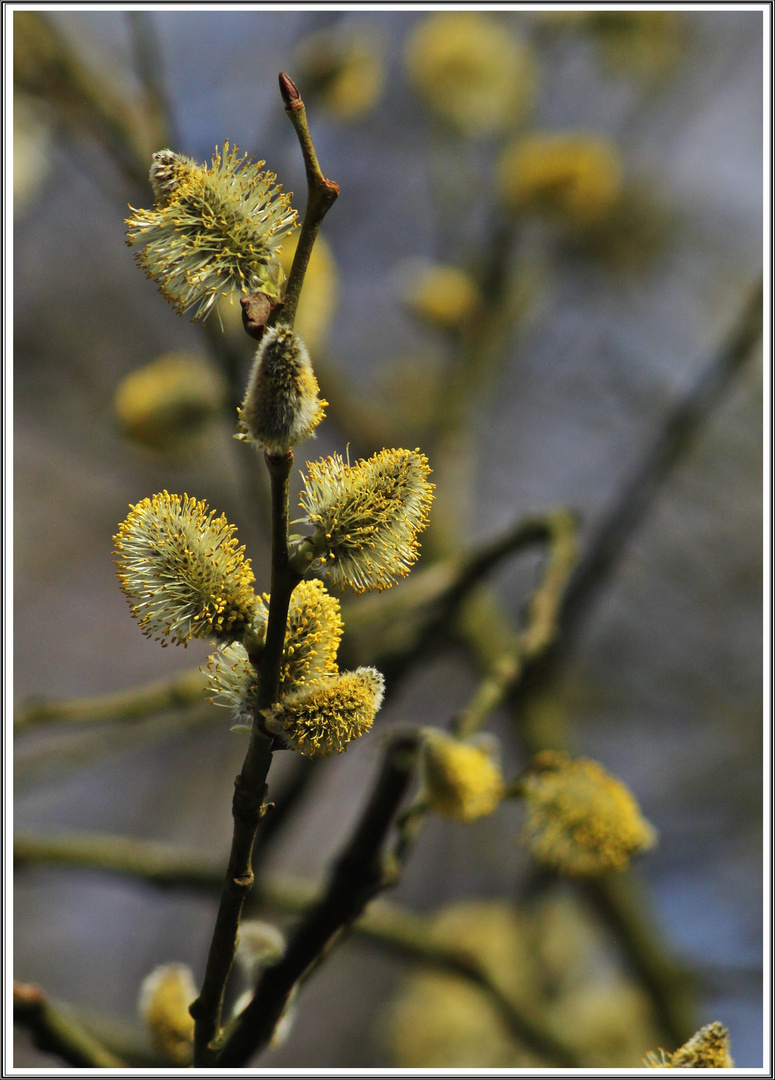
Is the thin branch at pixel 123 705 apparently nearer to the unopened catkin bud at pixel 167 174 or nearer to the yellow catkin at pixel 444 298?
the unopened catkin bud at pixel 167 174

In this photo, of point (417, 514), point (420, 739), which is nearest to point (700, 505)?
point (420, 739)

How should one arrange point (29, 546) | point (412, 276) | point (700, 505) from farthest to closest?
point (29, 546)
point (700, 505)
point (412, 276)

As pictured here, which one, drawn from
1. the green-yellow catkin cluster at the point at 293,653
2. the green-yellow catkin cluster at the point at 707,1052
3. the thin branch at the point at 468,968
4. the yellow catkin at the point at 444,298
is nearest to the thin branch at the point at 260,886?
Answer: the thin branch at the point at 468,968

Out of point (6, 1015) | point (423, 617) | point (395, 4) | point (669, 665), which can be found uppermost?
point (395, 4)

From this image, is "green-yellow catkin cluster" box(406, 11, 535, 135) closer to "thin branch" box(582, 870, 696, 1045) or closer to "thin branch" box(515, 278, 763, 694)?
"thin branch" box(515, 278, 763, 694)

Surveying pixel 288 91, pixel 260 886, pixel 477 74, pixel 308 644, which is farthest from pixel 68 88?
pixel 308 644

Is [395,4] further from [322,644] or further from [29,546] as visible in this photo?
[29,546]
